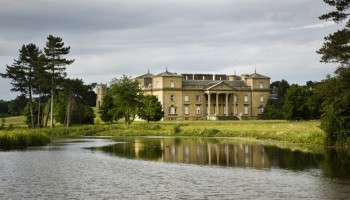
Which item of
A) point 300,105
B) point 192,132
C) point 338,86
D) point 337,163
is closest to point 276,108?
point 300,105

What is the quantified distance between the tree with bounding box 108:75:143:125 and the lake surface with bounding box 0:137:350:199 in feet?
134

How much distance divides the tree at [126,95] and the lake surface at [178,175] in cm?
4090

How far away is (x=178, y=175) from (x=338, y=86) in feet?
55.0

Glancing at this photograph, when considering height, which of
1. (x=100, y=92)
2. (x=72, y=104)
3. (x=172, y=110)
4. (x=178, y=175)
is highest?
(x=100, y=92)

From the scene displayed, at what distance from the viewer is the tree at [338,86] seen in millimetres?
34031

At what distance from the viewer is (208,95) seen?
10025 cm

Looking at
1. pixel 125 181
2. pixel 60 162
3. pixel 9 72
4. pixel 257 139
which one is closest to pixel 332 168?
pixel 125 181

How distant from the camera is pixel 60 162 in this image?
29.0m

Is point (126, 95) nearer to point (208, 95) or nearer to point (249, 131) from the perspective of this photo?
point (249, 131)

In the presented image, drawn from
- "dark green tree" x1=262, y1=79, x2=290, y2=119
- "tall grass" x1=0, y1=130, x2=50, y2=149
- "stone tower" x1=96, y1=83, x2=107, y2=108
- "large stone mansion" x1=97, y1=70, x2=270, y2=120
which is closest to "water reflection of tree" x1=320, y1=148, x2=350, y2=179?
"tall grass" x1=0, y1=130, x2=50, y2=149

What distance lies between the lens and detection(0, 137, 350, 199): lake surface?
18.1m

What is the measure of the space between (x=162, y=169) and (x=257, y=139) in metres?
25.5

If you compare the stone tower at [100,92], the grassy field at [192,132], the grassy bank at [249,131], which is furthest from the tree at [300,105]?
the stone tower at [100,92]

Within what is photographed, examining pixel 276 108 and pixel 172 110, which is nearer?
pixel 276 108
